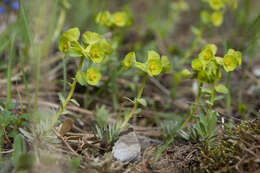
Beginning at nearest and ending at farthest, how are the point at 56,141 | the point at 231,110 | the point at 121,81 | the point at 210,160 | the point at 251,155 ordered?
the point at 251,155, the point at 210,160, the point at 56,141, the point at 231,110, the point at 121,81

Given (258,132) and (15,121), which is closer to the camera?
(258,132)

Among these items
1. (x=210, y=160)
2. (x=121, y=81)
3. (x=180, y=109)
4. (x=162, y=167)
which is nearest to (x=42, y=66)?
(x=121, y=81)

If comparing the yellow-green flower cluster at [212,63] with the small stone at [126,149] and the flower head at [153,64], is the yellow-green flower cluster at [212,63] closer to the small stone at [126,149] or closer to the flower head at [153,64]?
the flower head at [153,64]

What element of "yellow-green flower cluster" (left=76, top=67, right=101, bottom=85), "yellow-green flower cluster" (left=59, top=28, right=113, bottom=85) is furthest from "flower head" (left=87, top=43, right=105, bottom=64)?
"yellow-green flower cluster" (left=76, top=67, right=101, bottom=85)

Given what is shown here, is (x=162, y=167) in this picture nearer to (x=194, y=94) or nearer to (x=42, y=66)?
(x=194, y=94)

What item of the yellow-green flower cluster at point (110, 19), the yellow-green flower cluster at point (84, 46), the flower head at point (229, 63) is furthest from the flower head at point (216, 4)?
the yellow-green flower cluster at point (84, 46)

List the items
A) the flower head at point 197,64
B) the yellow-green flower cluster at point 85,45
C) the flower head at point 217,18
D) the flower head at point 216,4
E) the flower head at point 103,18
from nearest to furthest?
the yellow-green flower cluster at point 85,45 < the flower head at point 197,64 < the flower head at point 103,18 < the flower head at point 216,4 < the flower head at point 217,18

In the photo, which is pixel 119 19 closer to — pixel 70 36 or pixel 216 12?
pixel 70 36

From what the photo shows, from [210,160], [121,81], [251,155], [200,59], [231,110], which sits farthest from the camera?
[121,81]
